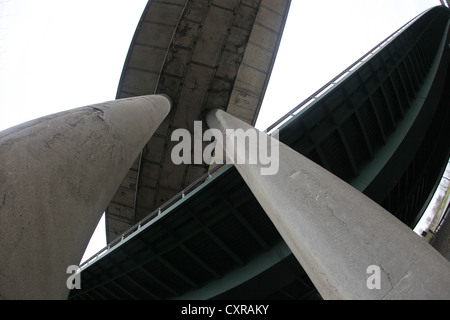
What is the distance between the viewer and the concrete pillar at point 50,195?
198cm

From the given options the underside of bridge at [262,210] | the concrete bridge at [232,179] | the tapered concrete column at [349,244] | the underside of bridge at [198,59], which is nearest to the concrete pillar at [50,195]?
the concrete bridge at [232,179]

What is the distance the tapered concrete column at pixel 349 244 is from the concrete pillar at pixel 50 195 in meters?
1.99

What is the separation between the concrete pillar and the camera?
198 cm

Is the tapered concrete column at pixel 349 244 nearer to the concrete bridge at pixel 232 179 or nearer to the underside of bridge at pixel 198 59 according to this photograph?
the concrete bridge at pixel 232 179

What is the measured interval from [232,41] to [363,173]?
8.41 m

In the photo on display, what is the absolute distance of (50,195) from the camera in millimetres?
2406

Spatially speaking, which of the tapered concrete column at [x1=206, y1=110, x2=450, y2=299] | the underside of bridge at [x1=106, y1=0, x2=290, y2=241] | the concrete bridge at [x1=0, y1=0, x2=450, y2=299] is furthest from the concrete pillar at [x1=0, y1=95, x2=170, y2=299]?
the underside of bridge at [x1=106, y1=0, x2=290, y2=241]

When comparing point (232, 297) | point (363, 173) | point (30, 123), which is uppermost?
point (363, 173)

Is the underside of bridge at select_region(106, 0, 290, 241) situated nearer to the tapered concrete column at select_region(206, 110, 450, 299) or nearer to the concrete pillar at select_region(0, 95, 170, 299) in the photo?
the concrete pillar at select_region(0, 95, 170, 299)

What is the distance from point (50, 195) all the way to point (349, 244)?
8.41 ft

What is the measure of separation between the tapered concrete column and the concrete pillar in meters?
1.99

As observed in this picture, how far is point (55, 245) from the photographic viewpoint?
2.32m
